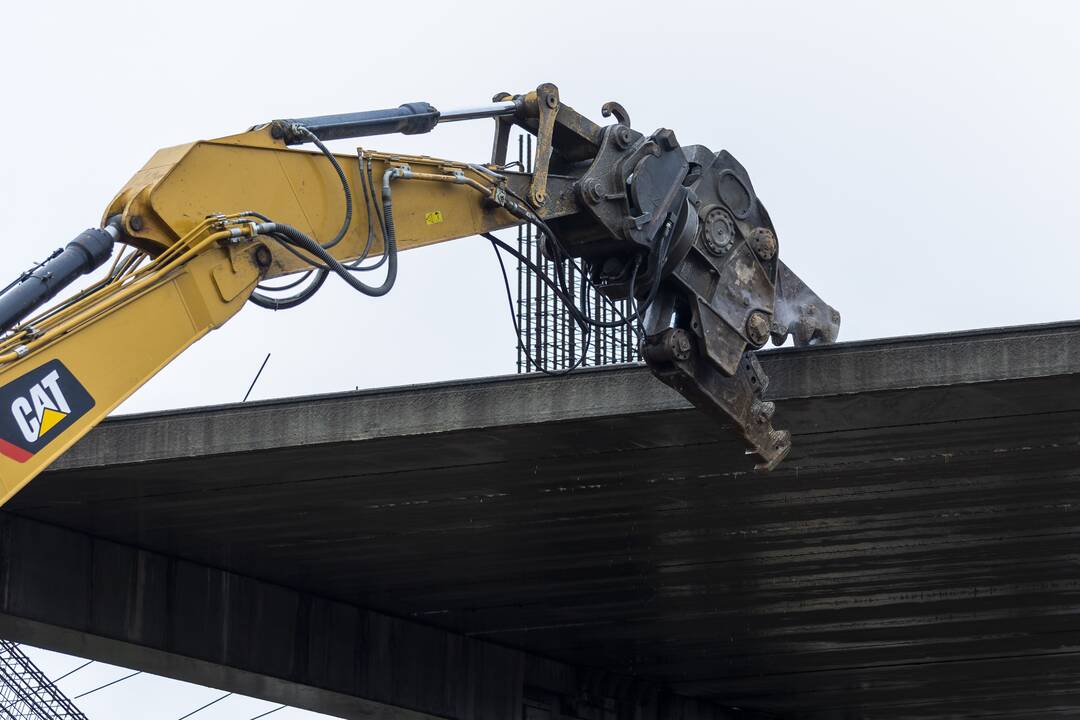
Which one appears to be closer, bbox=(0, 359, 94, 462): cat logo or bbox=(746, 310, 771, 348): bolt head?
bbox=(0, 359, 94, 462): cat logo

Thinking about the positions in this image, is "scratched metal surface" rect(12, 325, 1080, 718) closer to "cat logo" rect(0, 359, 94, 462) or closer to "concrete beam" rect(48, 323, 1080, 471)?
"concrete beam" rect(48, 323, 1080, 471)

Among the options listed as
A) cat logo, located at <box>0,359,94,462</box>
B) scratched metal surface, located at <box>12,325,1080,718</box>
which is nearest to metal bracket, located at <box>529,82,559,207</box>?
scratched metal surface, located at <box>12,325,1080,718</box>

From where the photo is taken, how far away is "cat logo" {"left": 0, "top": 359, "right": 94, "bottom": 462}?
29.0 feet

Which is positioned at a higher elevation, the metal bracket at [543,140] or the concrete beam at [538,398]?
the metal bracket at [543,140]

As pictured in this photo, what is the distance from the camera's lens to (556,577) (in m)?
19.2

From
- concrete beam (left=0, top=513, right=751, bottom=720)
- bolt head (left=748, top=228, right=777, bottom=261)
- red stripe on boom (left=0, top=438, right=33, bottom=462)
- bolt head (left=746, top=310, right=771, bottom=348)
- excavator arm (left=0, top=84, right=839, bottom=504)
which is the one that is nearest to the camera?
red stripe on boom (left=0, top=438, right=33, bottom=462)

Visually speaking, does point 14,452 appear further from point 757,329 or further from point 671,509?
point 671,509

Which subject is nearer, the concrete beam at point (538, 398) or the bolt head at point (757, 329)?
the bolt head at point (757, 329)

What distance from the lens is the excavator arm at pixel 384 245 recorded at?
9359 mm

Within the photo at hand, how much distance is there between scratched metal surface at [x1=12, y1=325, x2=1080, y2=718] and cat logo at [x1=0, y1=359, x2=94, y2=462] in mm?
5553

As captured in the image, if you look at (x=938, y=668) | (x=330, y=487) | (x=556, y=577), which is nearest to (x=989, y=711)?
(x=938, y=668)

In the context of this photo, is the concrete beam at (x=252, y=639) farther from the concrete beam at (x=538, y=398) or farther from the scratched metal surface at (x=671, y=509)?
the concrete beam at (x=538, y=398)

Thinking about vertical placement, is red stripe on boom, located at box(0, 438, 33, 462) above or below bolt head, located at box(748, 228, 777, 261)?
below

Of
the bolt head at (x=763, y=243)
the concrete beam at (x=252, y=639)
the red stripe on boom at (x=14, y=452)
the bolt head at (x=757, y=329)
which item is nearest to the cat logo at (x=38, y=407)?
the red stripe on boom at (x=14, y=452)
